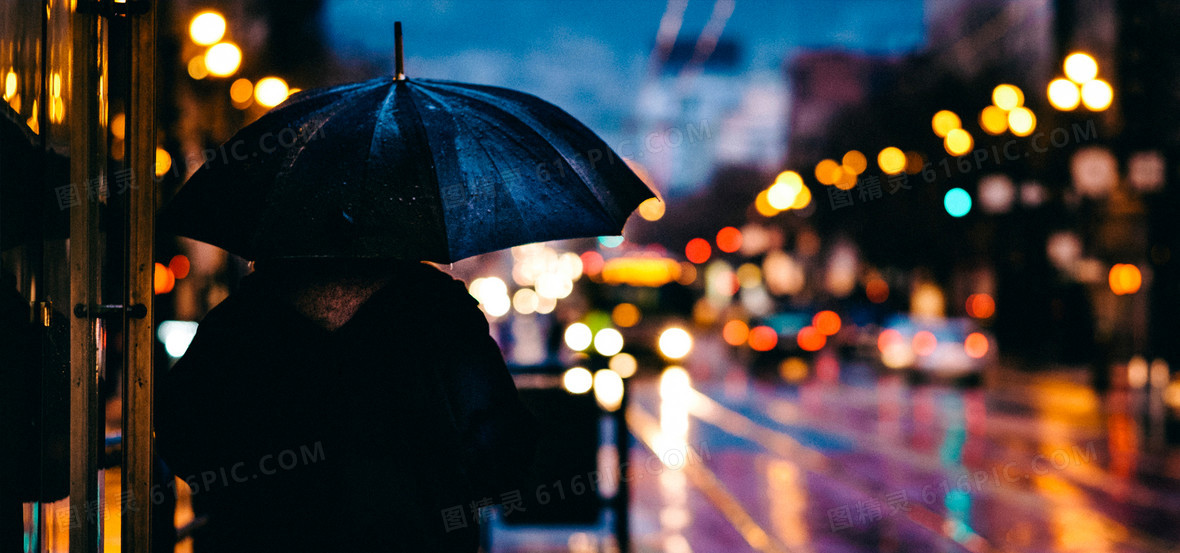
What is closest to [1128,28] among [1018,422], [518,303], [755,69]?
[1018,422]

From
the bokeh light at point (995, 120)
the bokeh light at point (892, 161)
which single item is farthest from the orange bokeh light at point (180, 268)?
the bokeh light at point (995, 120)

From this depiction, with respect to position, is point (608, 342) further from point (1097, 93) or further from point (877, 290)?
point (877, 290)

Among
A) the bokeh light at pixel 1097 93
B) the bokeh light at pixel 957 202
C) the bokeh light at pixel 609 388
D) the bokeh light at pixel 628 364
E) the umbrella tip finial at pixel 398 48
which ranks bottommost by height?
the bokeh light at pixel 628 364

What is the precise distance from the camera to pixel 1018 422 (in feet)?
46.8

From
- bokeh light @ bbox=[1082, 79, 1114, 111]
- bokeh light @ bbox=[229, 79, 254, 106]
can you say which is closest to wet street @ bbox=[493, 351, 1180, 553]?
bokeh light @ bbox=[1082, 79, 1114, 111]

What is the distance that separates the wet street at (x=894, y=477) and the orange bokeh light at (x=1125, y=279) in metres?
4.52

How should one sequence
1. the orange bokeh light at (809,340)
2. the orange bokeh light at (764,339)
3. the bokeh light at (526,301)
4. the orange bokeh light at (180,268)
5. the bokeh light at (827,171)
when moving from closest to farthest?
1. the orange bokeh light at (764,339)
2. the orange bokeh light at (809,340)
3. the orange bokeh light at (180,268)
4. the bokeh light at (827,171)
5. the bokeh light at (526,301)

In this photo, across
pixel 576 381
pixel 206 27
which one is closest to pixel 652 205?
pixel 576 381

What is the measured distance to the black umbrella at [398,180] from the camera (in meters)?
2.79

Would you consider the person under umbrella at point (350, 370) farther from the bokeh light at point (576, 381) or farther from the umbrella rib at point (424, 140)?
the bokeh light at point (576, 381)

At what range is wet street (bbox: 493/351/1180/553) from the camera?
7113 millimetres

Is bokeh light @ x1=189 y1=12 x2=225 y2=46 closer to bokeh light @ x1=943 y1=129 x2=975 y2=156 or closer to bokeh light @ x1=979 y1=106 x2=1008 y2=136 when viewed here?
bokeh light @ x1=943 y1=129 x2=975 y2=156

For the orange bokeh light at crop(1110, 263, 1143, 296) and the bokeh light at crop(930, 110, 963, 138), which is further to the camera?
the orange bokeh light at crop(1110, 263, 1143, 296)

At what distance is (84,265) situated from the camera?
2715mm
